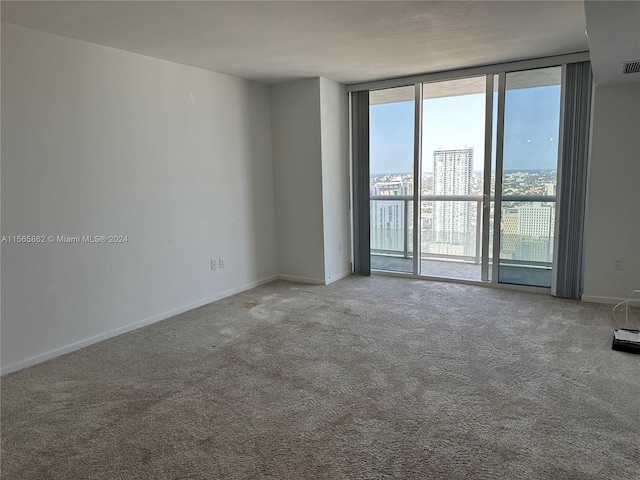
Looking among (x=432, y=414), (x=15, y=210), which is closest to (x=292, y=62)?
(x=15, y=210)

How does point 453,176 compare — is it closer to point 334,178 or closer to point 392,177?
point 392,177

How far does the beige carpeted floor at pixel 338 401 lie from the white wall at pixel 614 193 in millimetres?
374

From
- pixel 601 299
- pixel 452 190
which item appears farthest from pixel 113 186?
pixel 601 299

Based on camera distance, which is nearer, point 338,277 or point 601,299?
point 601,299

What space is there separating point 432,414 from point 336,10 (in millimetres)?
2586

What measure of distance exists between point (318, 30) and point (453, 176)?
3.22m

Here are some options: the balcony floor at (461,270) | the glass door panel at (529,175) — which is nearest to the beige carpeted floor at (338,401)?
the balcony floor at (461,270)

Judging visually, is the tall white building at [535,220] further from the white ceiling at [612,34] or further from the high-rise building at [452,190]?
the white ceiling at [612,34]

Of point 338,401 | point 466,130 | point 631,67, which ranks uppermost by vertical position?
point 631,67

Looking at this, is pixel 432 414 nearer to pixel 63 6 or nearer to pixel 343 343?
pixel 343 343

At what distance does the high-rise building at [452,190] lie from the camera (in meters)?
5.61

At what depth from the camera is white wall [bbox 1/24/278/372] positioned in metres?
3.06

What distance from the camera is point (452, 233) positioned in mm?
6086

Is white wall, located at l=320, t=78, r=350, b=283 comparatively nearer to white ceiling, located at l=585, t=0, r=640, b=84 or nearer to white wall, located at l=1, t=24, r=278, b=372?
white wall, located at l=1, t=24, r=278, b=372
